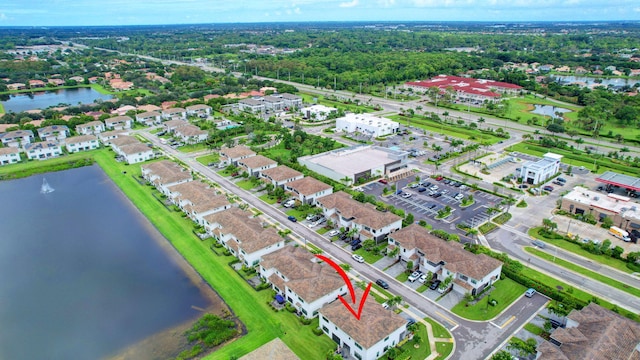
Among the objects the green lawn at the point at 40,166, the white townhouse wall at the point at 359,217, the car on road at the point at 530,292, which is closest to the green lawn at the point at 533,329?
the car on road at the point at 530,292

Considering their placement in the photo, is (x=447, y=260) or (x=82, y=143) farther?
(x=82, y=143)

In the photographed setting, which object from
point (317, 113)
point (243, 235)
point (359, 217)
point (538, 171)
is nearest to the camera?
point (243, 235)

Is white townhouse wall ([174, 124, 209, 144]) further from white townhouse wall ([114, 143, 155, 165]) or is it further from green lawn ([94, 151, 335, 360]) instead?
green lawn ([94, 151, 335, 360])

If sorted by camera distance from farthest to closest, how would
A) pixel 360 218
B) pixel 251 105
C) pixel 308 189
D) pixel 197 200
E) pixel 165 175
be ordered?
pixel 251 105
pixel 165 175
pixel 308 189
pixel 197 200
pixel 360 218

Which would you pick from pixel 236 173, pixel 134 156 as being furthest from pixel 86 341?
pixel 134 156

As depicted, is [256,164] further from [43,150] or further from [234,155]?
[43,150]

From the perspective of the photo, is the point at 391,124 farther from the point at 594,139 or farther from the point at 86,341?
the point at 86,341

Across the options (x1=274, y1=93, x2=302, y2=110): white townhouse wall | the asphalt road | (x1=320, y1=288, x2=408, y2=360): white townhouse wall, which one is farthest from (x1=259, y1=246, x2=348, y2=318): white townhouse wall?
(x1=274, y1=93, x2=302, y2=110): white townhouse wall

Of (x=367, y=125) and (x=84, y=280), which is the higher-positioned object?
(x=367, y=125)

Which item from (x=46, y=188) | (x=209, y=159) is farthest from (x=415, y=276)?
(x=46, y=188)
